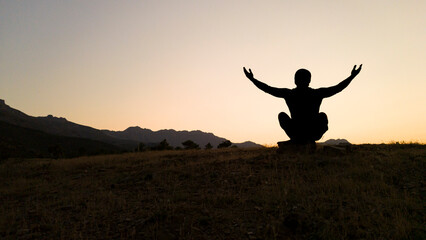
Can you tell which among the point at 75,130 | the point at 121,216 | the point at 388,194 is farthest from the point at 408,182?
the point at 75,130

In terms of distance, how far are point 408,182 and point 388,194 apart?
1.12m

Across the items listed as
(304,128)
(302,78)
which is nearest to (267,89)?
(302,78)

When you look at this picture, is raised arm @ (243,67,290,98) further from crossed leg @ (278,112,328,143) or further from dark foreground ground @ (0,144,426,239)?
dark foreground ground @ (0,144,426,239)

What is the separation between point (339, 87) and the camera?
27.6 ft

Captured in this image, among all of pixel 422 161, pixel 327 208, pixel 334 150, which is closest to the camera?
pixel 327 208

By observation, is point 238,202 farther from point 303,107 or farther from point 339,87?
point 339,87

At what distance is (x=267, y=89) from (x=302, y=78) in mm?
1187

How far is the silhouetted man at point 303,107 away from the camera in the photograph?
28.8ft

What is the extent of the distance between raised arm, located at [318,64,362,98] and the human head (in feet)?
1.68

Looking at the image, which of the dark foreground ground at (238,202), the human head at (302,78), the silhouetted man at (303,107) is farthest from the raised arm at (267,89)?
the dark foreground ground at (238,202)

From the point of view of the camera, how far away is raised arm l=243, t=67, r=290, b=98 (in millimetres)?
A: 8961

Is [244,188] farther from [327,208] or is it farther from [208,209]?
[327,208]

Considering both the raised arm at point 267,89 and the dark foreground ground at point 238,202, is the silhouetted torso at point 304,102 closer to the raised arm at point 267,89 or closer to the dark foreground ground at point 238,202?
the raised arm at point 267,89

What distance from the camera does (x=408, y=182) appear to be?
5695 millimetres
